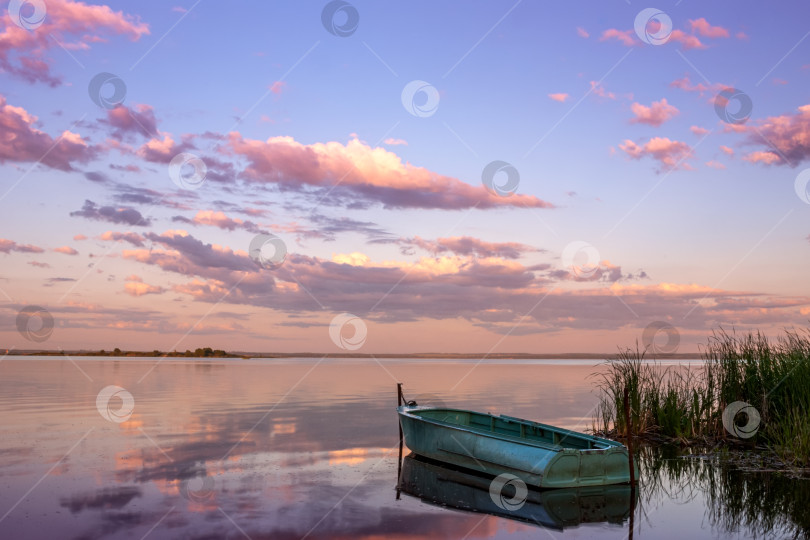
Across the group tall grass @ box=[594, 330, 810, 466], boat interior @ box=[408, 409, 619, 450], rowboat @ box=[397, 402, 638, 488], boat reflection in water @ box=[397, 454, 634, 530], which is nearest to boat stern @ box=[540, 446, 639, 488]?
rowboat @ box=[397, 402, 638, 488]

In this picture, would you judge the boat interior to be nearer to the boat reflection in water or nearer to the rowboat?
the rowboat

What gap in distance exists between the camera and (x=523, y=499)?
574 inches

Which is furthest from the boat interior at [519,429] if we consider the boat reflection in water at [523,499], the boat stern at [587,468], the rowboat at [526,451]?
the boat reflection in water at [523,499]

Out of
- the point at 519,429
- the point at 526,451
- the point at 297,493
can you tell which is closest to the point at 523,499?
the point at 526,451

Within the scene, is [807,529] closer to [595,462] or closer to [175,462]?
[595,462]

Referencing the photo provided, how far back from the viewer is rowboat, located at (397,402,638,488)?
15141mm

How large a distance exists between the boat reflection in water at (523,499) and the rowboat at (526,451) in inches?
11.6

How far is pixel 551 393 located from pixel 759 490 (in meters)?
30.8

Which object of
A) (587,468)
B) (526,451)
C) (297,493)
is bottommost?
(297,493)

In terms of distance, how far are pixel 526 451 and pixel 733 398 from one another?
8.77 m

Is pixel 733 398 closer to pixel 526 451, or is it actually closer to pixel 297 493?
pixel 526 451

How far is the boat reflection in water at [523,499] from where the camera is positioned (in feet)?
43.4

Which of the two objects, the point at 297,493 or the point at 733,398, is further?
the point at 733,398

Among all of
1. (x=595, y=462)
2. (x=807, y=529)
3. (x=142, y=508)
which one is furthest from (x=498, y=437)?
(x=142, y=508)
